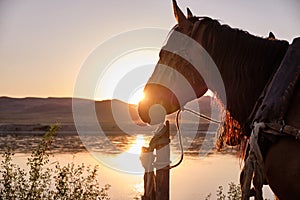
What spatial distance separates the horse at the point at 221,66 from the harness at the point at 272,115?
0.21ft

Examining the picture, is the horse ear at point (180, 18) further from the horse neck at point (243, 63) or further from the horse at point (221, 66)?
the horse neck at point (243, 63)

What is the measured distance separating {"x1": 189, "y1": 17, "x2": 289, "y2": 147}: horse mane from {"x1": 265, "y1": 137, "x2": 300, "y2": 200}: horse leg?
0.30m

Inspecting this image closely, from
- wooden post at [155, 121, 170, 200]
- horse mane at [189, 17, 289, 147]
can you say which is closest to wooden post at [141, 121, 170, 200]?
wooden post at [155, 121, 170, 200]

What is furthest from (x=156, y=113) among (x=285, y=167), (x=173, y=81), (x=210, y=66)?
(x=285, y=167)

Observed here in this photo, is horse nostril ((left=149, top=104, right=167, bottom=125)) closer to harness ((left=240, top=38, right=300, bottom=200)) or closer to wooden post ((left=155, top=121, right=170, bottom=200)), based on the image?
wooden post ((left=155, top=121, right=170, bottom=200))

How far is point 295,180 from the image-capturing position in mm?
2068

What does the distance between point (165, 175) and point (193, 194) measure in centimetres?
756

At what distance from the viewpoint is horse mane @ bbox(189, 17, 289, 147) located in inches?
95.3

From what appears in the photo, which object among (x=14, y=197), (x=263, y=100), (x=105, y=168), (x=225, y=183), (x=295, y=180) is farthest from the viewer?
(x=105, y=168)

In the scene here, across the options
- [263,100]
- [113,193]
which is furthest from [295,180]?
[113,193]

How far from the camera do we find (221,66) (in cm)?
253

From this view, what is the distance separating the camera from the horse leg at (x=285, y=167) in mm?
2068

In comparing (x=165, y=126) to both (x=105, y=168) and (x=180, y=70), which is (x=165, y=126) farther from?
(x=105, y=168)

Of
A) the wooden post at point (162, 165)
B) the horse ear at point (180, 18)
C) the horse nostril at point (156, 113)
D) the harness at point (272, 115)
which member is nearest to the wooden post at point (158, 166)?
the wooden post at point (162, 165)
